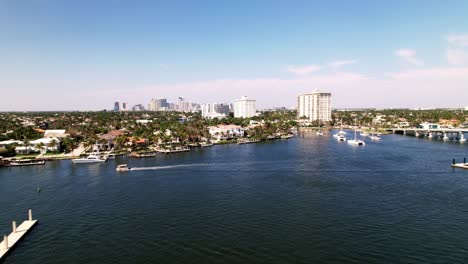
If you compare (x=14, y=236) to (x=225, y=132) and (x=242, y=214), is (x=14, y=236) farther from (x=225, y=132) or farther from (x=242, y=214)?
(x=225, y=132)

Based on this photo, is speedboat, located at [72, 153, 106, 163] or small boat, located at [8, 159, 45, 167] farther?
speedboat, located at [72, 153, 106, 163]

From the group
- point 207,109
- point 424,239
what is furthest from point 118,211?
point 207,109

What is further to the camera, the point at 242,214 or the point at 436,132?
the point at 436,132

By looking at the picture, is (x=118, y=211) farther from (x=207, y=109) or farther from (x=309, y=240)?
(x=207, y=109)

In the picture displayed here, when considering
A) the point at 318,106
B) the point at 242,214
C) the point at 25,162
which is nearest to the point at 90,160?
the point at 25,162

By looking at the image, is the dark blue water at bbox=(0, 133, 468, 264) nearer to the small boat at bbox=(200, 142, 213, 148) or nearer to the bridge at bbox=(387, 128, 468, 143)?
the small boat at bbox=(200, 142, 213, 148)

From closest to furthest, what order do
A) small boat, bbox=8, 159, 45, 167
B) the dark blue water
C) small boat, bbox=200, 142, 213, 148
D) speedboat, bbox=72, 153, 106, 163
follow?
the dark blue water
small boat, bbox=8, 159, 45, 167
speedboat, bbox=72, 153, 106, 163
small boat, bbox=200, 142, 213, 148

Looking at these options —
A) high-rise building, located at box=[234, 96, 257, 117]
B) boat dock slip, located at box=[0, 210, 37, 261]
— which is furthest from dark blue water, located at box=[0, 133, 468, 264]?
high-rise building, located at box=[234, 96, 257, 117]
